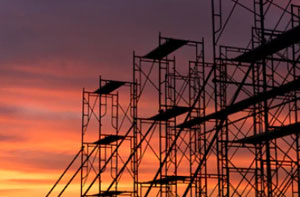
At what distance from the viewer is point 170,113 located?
37875mm

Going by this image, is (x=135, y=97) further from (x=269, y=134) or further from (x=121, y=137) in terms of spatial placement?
(x=269, y=134)

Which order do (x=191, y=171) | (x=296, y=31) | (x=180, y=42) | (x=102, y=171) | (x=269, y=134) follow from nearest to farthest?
(x=296, y=31)
(x=269, y=134)
(x=180, y=42)
(x=191, y=171)
(x=102, y=171)

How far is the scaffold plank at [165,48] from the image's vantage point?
121 ft

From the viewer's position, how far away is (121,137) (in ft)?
136

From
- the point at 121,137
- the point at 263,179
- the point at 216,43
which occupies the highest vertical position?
the point at 216,43

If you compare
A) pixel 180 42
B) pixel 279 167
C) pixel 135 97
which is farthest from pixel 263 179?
pixel 135 97

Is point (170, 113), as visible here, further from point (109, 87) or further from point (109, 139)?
point (109, 87)

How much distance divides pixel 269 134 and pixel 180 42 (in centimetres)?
826

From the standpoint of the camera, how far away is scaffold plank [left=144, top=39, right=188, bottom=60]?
36969 mm

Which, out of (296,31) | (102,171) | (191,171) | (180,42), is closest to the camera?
(296,31)

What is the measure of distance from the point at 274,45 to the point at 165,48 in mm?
8838

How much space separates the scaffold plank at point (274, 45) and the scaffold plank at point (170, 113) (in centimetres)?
633

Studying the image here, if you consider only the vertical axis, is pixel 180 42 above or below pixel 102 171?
above

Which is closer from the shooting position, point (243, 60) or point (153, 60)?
point (243, 60)
